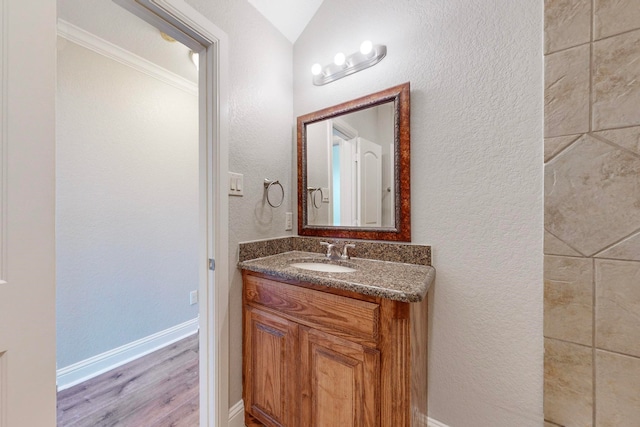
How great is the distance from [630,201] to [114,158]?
2811mm

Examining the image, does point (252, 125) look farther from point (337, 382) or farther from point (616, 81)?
point (616, 81)

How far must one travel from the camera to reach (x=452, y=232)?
115 centimetres

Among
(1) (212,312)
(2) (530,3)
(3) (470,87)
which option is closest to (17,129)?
(1) (212,312)

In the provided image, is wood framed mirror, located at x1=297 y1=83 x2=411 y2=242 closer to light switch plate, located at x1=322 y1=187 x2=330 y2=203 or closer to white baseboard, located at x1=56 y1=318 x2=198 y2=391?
light switch plate, located at x1=322 y1=187 x2=330 y2=203

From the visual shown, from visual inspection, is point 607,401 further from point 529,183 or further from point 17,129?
point 17,129

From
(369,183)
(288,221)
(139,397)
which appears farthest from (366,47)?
(139,397)

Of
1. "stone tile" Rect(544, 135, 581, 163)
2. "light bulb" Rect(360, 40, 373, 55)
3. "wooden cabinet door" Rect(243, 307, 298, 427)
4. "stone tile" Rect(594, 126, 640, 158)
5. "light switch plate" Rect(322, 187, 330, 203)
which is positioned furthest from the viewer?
"light switch plate" Rect(322, 187, 330, 203)

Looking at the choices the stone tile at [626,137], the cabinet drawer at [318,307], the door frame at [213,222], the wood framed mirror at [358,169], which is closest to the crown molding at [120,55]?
the door frame at [213,222]

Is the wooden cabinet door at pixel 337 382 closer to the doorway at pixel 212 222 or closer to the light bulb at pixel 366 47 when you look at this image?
the doorway at pixel 212 222

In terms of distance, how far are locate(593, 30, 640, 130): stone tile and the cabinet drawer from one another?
101 cm

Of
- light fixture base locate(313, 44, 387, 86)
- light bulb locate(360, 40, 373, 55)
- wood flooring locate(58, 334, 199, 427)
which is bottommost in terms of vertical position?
wood flooring locate(58, 334, 199, 427)

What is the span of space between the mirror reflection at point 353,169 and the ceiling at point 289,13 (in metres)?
0.65

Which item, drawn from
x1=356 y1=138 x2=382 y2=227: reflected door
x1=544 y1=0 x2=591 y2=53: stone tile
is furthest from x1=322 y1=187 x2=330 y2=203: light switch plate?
x1=544 y1=0 x2=591 y2=53: stone tile

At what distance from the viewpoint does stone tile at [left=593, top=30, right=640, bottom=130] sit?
798mm
